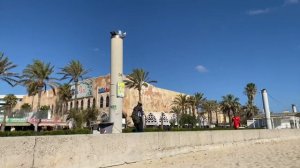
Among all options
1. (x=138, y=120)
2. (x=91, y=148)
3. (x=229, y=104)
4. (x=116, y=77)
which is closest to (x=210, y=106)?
(x=229, y=104)

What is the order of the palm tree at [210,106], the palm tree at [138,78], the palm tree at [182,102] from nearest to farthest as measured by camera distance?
the palm tree at [138,78] < the palm tree at [182,102] < the palm tree at [210,106]

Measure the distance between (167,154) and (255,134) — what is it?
1016cm

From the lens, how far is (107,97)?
195ft

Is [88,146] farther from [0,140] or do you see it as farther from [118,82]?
[118,82]

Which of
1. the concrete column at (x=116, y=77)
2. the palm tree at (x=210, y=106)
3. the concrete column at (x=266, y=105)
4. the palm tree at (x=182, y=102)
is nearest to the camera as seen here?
the concrete column at (x=116, y=77)

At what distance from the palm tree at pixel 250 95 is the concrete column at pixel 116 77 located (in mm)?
73803

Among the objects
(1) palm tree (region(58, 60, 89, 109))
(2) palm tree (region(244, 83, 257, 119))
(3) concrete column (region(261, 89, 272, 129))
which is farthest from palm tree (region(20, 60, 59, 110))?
(2) palm tree (region(244, 83, 257, 119))

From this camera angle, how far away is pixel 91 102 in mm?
63344

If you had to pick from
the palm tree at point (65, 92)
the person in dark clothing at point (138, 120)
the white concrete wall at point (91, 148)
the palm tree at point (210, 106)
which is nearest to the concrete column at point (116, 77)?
the person in dark clothing at point (138, 120)

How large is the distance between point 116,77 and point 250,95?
76.5 m

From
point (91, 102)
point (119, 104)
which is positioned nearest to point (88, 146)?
point (119, 104)

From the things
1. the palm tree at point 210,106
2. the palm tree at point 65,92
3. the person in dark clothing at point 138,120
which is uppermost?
the palm tree at point 65,92

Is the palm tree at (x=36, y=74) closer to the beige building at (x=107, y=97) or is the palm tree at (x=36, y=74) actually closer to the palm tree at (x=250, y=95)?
the beige building at (x=107, y=97)

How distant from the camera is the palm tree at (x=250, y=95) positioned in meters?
82.4
